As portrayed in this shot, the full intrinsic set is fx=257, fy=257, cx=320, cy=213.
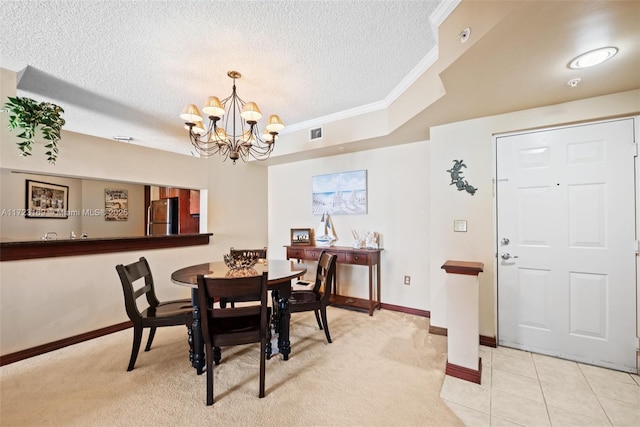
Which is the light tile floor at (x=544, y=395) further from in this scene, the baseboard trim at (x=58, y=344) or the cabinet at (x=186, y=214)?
the cabinet at (x=186, y=214)

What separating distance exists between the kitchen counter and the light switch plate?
3.52 metres

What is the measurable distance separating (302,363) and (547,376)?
78.5 inches

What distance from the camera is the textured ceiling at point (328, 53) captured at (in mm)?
1479

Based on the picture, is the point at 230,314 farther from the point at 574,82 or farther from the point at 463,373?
the point at 574,82

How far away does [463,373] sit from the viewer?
6.66 feet

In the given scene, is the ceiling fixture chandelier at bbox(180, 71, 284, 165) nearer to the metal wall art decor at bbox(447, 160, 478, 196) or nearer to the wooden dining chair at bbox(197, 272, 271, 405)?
the wooden dining chair at bbox(197, 272, 271, 405)

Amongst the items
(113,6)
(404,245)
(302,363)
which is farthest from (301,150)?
(302,363)

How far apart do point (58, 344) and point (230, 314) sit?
217 cm

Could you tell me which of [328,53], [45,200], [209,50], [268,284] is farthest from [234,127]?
[45,200]

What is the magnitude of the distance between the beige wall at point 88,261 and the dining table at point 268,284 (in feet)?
4.25

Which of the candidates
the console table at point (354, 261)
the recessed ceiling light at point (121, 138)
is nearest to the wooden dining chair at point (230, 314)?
the console table at point (354, 261)

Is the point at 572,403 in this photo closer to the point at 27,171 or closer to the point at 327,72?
the point at 327,72

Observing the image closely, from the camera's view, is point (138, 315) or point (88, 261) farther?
point (88, 261)

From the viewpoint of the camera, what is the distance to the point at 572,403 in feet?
5.81
